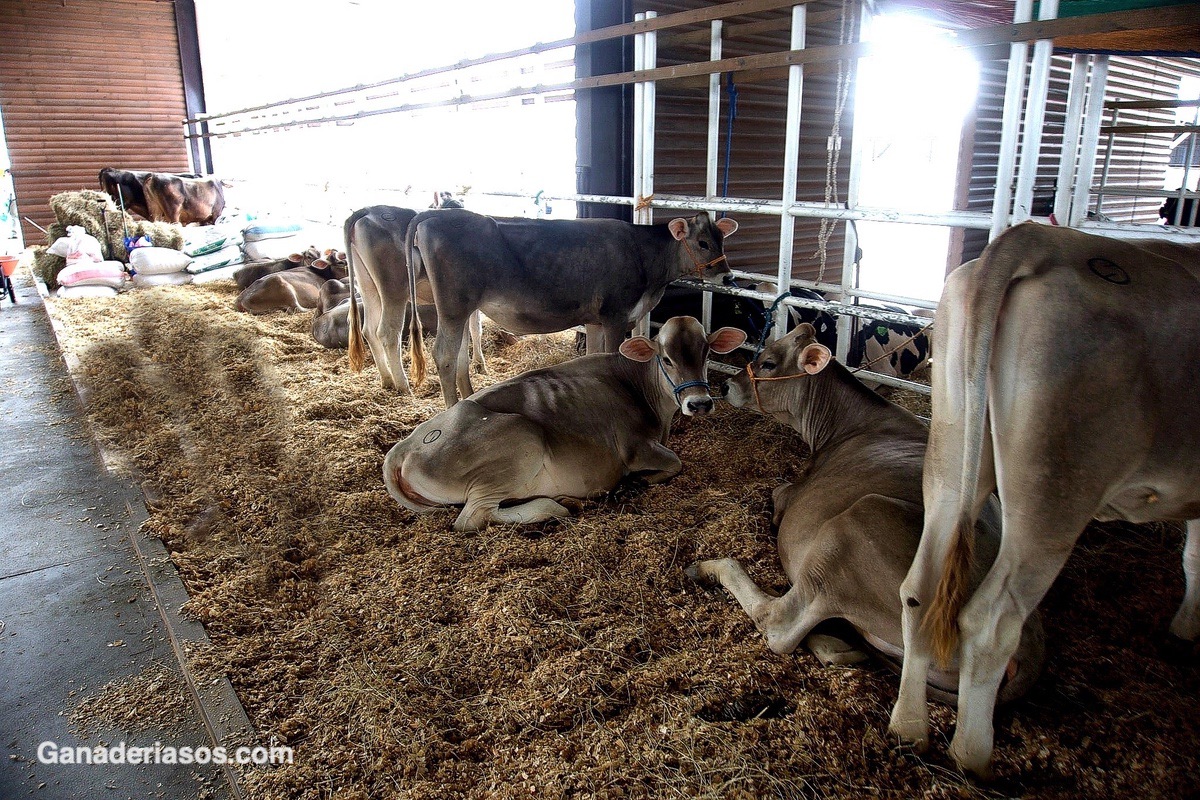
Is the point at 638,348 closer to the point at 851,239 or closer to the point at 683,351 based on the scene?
the point at 683,351

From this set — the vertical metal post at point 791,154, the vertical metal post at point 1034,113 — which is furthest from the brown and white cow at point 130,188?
the vertical metal post at point 1034,113

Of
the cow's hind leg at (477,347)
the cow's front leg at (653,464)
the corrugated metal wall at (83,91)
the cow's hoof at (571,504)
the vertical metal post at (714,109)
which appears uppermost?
the corrugated metal wall at (83,91)

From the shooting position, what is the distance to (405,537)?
12.6ft

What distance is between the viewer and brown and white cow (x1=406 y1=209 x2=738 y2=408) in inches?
208

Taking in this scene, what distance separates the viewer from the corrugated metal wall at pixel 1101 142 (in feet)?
36.4

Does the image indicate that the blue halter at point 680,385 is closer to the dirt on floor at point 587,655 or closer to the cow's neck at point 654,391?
the cow's neck at point 654,391

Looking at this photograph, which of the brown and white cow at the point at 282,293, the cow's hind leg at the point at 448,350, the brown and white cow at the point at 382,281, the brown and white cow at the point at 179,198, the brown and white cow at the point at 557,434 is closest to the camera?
the brown and white cow at the point at 557,434

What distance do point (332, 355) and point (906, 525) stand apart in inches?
236

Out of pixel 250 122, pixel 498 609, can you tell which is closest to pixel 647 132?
pixel 498 609

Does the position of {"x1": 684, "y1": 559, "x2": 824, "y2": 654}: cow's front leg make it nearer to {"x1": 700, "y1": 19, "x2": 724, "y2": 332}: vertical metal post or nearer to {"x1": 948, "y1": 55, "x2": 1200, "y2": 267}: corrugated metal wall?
{"x1": 700, "y1": 19, "x2": 724, "y2": 332}: vertical metal post

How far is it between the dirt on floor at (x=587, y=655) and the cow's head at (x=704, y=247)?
170 centimetres

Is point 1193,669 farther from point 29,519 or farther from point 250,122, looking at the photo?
point 250,122

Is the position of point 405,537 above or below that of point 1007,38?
below

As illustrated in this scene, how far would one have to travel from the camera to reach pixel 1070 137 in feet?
11.8
